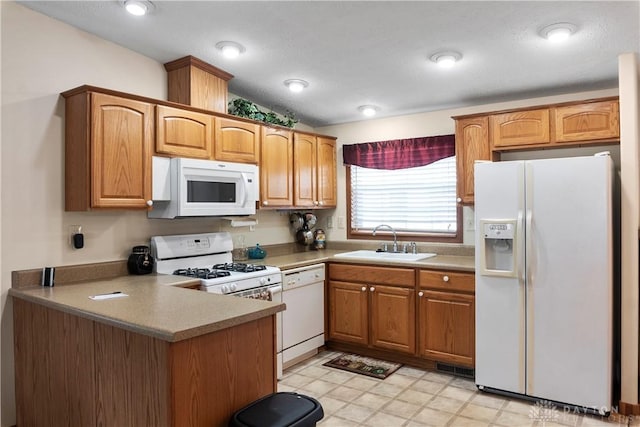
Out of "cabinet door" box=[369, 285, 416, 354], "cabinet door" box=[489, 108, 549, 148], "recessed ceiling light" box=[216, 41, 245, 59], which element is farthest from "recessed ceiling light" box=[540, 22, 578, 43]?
"cabinet door" box=[369, 285, 416, 354]

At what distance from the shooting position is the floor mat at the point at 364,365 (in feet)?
11.6

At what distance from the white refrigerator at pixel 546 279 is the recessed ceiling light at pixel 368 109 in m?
1.45

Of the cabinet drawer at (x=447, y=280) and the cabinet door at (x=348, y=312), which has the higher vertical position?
the cabinet drawer at (x=447, y=280)

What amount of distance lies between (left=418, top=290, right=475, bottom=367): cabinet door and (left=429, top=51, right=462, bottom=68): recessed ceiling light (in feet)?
5.72

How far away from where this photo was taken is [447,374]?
3.50m

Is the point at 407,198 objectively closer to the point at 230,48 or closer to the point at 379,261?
the point at 379,261

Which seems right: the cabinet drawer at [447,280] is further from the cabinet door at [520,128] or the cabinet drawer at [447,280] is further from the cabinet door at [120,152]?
the cabinet door at [120,152]

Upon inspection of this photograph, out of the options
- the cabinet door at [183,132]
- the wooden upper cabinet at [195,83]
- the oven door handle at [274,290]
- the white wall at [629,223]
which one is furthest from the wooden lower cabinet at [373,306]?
the wooden upper cabinet at [195,83]

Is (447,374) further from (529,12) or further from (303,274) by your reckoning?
(529,12)

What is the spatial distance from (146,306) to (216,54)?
1.86m

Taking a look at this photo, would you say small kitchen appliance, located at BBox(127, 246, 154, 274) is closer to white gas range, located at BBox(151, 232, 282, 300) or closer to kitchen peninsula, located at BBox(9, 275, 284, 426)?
white gas range, located at BBox(151, 232, 282, 300)

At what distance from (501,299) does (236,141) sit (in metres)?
2.31

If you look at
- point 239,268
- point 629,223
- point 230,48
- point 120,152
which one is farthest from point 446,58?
point 120,152

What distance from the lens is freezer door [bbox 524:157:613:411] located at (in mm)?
2689
